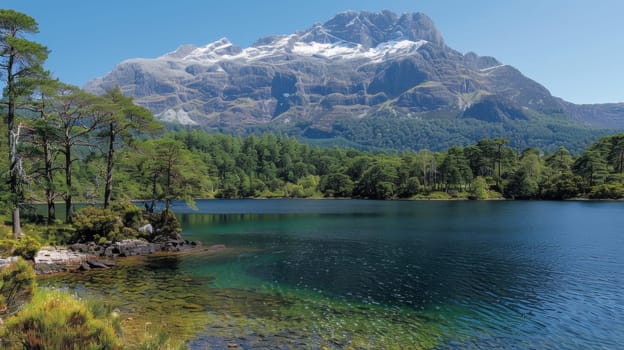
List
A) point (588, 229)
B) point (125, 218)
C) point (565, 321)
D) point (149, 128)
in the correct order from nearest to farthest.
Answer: point (565, 321) < point (125, 218) < point (149, 128) < point (588, 229)

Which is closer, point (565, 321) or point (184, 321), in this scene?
point (184, 321)

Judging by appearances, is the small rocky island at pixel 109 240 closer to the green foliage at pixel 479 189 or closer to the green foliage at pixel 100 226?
the green foliage at pixel 100 226

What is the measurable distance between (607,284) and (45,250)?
56618mm

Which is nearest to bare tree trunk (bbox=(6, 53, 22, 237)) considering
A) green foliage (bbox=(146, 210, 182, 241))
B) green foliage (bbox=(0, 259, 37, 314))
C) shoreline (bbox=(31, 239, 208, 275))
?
shoreline (bbox=(31, 239, 208, 275))

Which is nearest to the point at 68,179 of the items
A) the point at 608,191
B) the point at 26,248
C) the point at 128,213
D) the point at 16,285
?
the point at 128,213

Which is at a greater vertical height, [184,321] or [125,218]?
[125,218]

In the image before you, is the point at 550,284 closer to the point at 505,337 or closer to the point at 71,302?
the point at 505,337

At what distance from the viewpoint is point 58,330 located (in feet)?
36.7

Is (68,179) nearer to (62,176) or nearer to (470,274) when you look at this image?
(62,176)

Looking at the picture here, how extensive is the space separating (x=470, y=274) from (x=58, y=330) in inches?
1459

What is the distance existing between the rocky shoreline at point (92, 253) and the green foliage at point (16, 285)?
924 inches

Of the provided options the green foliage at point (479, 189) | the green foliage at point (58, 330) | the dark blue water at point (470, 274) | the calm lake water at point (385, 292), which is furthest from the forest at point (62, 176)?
the green foliage at point (479, 189)

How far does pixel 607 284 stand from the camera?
3447cm

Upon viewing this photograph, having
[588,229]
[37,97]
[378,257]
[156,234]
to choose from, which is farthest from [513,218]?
[37,97]
